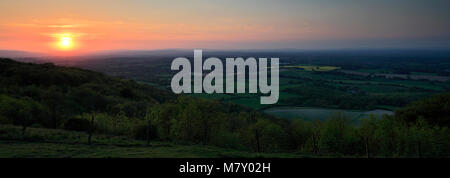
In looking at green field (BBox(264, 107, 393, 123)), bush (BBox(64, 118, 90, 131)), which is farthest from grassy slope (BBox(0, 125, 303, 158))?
green field (BBox(264, 107, 393, 123))

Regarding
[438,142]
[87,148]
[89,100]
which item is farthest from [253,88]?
[87,148]

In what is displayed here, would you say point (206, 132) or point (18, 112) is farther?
point (206, 132)

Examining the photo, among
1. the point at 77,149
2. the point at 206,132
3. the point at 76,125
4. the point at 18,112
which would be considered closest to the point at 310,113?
the point at 206,132

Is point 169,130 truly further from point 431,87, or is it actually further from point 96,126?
point 431,87

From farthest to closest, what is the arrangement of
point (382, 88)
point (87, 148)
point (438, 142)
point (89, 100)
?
point (382, 88) → point (89, 100) → point (438, 142) → point (87, 148)

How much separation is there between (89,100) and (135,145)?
1416 inches

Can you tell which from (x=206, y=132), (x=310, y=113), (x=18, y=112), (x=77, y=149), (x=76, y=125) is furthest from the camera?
(x=310, y=113)

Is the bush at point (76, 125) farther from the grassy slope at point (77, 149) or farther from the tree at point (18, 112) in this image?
the grassy slope at point (77, 149)

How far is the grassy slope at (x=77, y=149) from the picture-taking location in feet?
50.9

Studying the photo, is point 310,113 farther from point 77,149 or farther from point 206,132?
point 77,149

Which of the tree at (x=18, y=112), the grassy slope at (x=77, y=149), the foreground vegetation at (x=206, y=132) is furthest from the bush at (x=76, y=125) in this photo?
the grassy slope at (x=77, y=149)

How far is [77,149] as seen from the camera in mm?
17250

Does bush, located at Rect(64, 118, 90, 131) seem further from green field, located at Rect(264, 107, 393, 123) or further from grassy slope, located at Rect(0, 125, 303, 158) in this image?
green field, located at Rect(264, 107, 393, 123)
